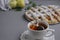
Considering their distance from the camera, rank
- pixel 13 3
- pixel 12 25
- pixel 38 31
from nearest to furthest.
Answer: pixel 38 31 → pixel 12 25 → pixel 13 3

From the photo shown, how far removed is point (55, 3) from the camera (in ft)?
3.59

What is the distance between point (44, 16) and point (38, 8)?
98 mm

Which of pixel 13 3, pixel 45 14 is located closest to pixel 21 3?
pixel 13 3

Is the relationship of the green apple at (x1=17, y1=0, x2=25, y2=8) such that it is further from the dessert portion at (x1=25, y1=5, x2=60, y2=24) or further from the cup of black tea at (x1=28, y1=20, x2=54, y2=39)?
the cup of black tea at (x1=28, y1=20, x2=54, y2=39)

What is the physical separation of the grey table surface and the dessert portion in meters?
0.03

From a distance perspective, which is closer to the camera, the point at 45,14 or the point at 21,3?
the point at 45,14

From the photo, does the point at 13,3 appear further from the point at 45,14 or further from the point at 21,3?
the point at 45,14

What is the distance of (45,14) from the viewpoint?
0.91 m

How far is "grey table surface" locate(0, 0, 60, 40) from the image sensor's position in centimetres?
80

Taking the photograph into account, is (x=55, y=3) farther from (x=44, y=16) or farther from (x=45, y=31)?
(x=45, y=31)

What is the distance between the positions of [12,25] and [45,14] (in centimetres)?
18

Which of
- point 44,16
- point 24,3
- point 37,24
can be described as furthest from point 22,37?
point 24,3

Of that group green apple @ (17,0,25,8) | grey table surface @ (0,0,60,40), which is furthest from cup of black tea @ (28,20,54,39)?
green apple @ (17,0,25,8)

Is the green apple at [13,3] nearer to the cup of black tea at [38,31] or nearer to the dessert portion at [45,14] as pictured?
the dessert portion at [45,14]
